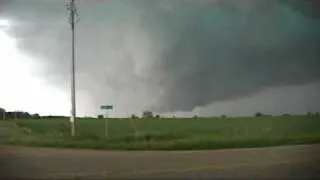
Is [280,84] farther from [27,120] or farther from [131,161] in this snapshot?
[27,120]

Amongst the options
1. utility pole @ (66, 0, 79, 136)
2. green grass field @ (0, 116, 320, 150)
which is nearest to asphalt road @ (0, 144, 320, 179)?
green grass field @ (0, 116, 320, 150)

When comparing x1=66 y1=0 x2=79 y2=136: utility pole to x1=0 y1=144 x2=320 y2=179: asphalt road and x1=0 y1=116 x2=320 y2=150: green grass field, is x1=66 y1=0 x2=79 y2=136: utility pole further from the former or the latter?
x1=0 y1=144 x2=320 y2=179: asphalt road

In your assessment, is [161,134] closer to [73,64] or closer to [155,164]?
[155,164]

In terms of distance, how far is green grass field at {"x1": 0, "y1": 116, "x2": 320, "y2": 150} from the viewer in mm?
5074

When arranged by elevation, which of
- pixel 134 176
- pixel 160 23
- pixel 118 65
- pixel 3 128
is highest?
pixel 160 23

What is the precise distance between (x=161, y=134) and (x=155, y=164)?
0.26 m

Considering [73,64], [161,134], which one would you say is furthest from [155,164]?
[73,64]

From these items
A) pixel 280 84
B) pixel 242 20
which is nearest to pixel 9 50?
pixel 242 20

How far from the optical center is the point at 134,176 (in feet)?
16.2

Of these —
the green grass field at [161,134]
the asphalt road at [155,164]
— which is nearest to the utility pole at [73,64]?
the green grass field at [161,134]

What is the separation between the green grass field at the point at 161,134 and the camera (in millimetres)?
5074

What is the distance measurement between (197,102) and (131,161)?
0.75 meters

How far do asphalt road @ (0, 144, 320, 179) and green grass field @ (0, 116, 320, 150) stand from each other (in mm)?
67

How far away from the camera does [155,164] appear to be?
4992 mm
